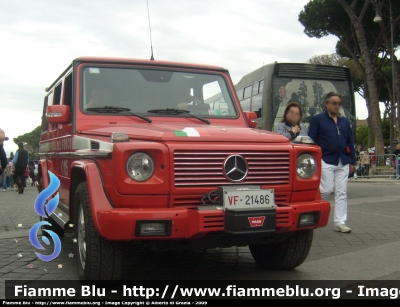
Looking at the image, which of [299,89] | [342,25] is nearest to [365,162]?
[342,25]

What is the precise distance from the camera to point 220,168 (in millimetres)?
4324

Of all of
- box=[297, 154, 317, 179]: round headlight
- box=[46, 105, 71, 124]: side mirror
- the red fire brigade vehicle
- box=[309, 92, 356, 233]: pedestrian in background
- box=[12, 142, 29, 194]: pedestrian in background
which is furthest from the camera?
box=[12, 142, 29, 194]: pedestrian in background

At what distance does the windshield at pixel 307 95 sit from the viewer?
51.3 ft

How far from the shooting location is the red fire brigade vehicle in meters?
4.09

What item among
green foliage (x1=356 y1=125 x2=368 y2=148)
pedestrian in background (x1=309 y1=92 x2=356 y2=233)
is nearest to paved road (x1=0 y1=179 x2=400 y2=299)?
pedestrian in background (x1=309 y1=92 x2=356 y2=233)

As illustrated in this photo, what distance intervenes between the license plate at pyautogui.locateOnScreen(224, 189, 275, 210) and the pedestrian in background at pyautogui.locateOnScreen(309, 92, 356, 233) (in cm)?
328

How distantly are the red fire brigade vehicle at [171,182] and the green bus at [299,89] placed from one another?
33.6 ft

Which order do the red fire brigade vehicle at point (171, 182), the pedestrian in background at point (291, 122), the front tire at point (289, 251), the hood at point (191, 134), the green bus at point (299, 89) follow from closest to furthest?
1. the red fire brigade vehicle at point (171, 182)
2. the hood at point (191, 134)
3. the front tire at point (289, 251)
4. the pedestrian in background at point (291, 122)
5. the green bus at point (299, 89)

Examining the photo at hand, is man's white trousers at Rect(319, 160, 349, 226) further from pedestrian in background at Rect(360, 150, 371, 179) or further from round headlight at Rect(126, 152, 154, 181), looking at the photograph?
pedestrian in background at Rect(360, 150, 371, 179)

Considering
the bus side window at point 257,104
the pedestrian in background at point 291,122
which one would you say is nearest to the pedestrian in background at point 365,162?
the bus side window at point 257,104

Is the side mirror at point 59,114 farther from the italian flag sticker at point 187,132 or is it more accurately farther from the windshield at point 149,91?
the italian flag sticker at point 187,132

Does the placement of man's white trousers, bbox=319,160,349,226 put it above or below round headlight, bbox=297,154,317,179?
below

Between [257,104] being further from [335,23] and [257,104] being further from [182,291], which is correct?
[335,23]

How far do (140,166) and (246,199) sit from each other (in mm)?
819
